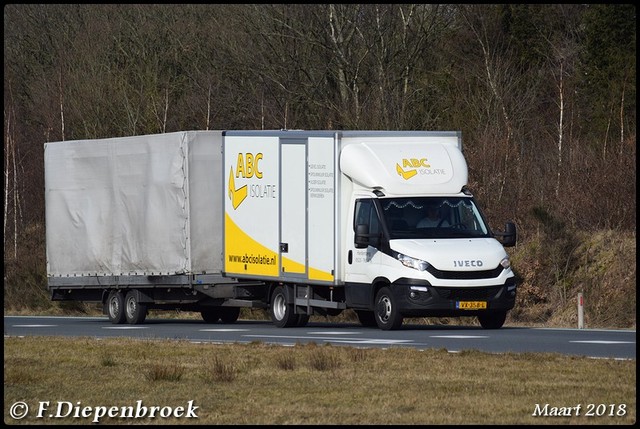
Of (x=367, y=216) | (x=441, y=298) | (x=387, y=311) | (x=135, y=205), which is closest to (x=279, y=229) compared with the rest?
(x=367, y=216)

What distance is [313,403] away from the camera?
14328mm

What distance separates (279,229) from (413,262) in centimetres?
349

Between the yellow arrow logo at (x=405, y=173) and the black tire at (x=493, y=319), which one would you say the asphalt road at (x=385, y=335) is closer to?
the black tire at (x=493, y=319)

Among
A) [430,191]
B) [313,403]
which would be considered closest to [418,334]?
[430,191]

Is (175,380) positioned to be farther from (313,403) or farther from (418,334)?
(418,334)

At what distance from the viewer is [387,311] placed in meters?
25.8

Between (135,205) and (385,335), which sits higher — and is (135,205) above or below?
above

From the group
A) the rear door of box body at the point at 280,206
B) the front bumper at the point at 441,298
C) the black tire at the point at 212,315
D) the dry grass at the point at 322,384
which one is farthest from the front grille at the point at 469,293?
the black tire at the point at 212,315

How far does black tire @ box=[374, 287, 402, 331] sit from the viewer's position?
83.8 feet

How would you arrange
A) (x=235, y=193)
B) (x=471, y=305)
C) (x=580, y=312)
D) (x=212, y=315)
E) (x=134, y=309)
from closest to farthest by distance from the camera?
(x=471, y=305) → (x=580, y=312) → (x=235, y=193) → (x=134, y=309) → (x=212, y=315)

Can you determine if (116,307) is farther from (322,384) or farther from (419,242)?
(322,384)

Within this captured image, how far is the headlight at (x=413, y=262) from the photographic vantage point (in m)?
25.1

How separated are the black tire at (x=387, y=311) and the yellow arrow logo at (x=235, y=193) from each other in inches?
157

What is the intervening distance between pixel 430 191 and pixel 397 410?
1269 cm
